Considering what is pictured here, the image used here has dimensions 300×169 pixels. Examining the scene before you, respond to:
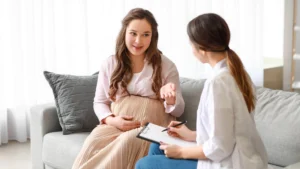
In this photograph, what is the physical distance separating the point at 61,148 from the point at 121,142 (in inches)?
20.5

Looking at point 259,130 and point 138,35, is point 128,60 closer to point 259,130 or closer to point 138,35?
point 138,35

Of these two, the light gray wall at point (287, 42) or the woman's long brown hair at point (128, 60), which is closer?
the woman's long brown hair at point (128, 60)

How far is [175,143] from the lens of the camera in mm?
2174

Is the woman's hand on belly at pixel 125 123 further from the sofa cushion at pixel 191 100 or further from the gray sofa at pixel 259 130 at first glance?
the sofa cushion at pixel 191 100

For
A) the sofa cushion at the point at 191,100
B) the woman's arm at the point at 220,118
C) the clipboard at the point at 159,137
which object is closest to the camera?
the woman's arm at the point at 220,118

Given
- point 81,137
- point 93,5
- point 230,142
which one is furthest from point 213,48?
point 93,5

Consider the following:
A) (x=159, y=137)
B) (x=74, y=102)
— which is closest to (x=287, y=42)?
(x=74, y=102)

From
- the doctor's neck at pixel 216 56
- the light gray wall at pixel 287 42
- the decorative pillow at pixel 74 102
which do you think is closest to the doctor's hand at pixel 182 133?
the doctor's neck at pixel 216 56

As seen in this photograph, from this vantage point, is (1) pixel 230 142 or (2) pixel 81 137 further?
(2) pixel 81 137

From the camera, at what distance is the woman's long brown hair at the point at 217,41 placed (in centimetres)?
193

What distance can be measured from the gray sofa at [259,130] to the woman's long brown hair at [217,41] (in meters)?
0.58

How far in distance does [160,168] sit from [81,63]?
2.04 metres

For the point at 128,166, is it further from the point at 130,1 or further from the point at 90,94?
the point at 130,1

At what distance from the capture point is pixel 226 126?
72.9 inches
